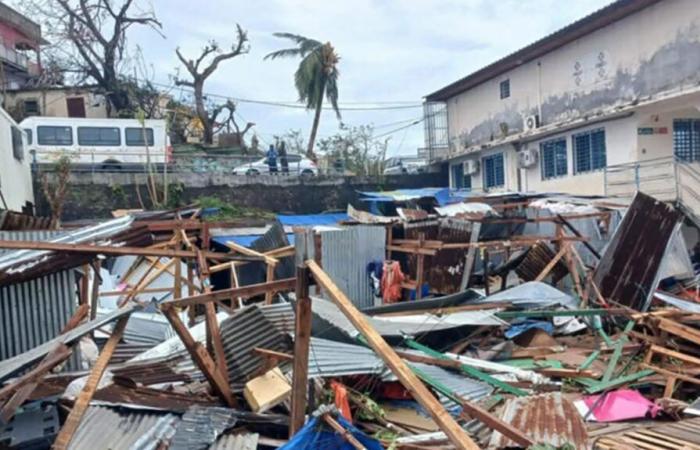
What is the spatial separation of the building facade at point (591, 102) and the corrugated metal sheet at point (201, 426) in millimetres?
15869

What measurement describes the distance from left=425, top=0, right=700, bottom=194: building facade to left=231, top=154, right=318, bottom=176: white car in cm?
717

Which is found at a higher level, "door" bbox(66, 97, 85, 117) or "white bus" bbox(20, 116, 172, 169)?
"door" bbox(66, 97, 85, 117)

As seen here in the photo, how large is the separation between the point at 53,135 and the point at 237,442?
2246 centimetres

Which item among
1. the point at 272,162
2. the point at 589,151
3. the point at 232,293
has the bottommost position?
the point at 232,293

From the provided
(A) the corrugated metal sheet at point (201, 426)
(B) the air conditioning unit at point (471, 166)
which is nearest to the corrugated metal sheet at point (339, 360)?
(A) the corrugated metal sheet at point (201, 426)

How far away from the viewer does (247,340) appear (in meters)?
5.77

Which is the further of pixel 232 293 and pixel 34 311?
pixel 34 311

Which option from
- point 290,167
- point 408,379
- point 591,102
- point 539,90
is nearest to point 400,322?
point 408,379

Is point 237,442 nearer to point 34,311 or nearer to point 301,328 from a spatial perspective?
point 301,328

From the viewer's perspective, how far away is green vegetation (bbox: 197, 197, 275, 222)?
792 inches

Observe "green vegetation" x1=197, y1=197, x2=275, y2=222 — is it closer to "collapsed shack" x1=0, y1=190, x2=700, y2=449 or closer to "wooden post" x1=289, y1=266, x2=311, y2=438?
"collapsed shack" x1=0, y1=190, x2=700, y2=449

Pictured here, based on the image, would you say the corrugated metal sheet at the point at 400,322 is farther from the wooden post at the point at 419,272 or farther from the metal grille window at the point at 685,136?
the metal grille window at the point at 685,136

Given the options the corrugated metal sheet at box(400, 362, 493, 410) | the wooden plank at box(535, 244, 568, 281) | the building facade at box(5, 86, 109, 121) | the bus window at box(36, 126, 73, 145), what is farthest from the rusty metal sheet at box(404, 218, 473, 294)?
the building facade at box(5, 86, 109, 121)

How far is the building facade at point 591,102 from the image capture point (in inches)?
650
